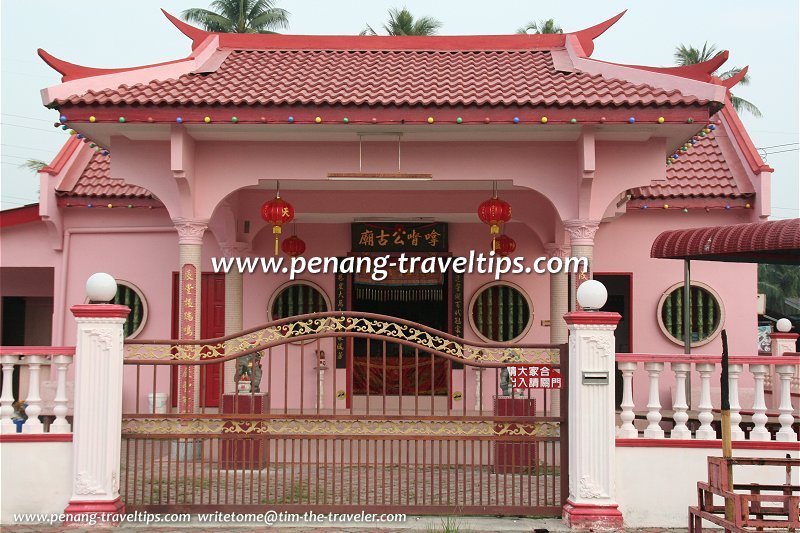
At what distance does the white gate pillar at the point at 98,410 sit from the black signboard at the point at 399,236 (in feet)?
18.0

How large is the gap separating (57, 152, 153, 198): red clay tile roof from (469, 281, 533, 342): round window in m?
4.78

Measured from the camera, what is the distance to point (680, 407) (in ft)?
24.4

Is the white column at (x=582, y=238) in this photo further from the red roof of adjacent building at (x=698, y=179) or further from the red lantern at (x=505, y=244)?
the red roof of adjacent building at (x=698, y=179)

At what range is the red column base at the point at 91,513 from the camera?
23.2 feet

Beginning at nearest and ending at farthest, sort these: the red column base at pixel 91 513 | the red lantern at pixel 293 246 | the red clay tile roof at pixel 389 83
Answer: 1. the red column base at pixel 91 513
2. the red clay tile roof at pixel 389 83
3. the red lantern at pixel 293 246

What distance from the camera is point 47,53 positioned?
9.34m

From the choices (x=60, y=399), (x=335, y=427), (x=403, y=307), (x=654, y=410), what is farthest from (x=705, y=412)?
(x=403, y=307)

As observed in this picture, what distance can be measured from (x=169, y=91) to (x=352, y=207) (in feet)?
10.4

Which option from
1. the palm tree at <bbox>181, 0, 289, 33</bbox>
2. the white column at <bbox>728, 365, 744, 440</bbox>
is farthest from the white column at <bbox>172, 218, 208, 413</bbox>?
the palm tree at <bbox>181, 0, 289, 33</bbox>

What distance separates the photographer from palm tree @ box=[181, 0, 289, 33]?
94.0 feet

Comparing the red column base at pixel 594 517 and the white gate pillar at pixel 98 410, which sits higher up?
the white gate pillar at pixel 98 410

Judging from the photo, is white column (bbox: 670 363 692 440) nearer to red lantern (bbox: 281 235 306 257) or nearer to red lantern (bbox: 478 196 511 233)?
red lantern (bbox: 478 196 511 233)

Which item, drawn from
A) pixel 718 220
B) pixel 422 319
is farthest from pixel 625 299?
pixel 422 319

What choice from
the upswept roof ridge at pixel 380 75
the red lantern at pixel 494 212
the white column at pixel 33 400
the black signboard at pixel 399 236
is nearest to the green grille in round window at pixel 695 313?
the black signboard at pixel 399 236
